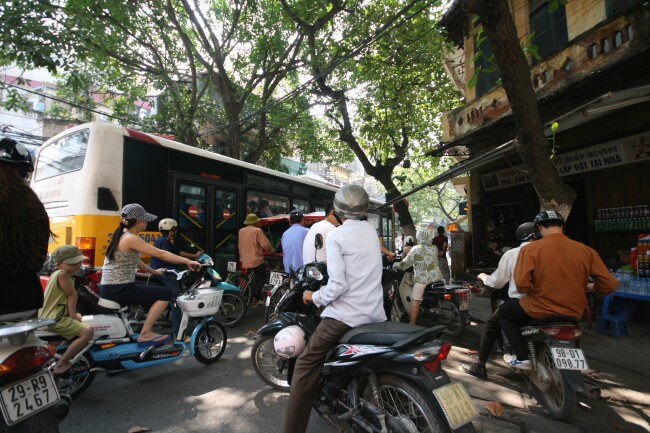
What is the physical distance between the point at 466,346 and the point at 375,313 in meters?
3.22

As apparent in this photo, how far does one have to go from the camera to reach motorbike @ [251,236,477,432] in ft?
6.33

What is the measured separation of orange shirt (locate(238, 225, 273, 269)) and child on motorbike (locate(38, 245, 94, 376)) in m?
3.46

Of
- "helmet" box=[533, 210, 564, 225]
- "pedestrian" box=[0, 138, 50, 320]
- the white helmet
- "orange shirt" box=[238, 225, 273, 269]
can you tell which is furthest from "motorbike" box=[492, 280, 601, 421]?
"orange shirt" box=[238, 225, 273, 269]

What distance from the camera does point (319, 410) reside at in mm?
2500

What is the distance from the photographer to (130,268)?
11.9 ft

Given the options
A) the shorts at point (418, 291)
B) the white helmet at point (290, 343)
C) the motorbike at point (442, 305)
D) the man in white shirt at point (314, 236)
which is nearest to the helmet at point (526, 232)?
the motorbike at point (442, 305)

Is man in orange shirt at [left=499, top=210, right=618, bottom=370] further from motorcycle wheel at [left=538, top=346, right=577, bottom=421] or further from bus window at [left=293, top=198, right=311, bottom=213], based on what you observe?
bus window at [left=293, top=198, right=311, bottom=213]

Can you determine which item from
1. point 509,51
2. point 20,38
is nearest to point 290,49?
point 20,38

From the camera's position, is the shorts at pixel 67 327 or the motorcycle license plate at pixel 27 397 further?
the shorts at pixel 67 327

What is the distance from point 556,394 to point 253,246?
15.8 ft

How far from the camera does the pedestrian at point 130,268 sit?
352 cm

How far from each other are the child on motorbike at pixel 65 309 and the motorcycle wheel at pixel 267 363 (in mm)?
1377

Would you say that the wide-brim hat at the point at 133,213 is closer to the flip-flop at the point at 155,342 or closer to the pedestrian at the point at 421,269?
the flip-flop at the point at 155,342

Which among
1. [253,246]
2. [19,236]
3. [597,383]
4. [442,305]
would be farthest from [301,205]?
[19,236]
